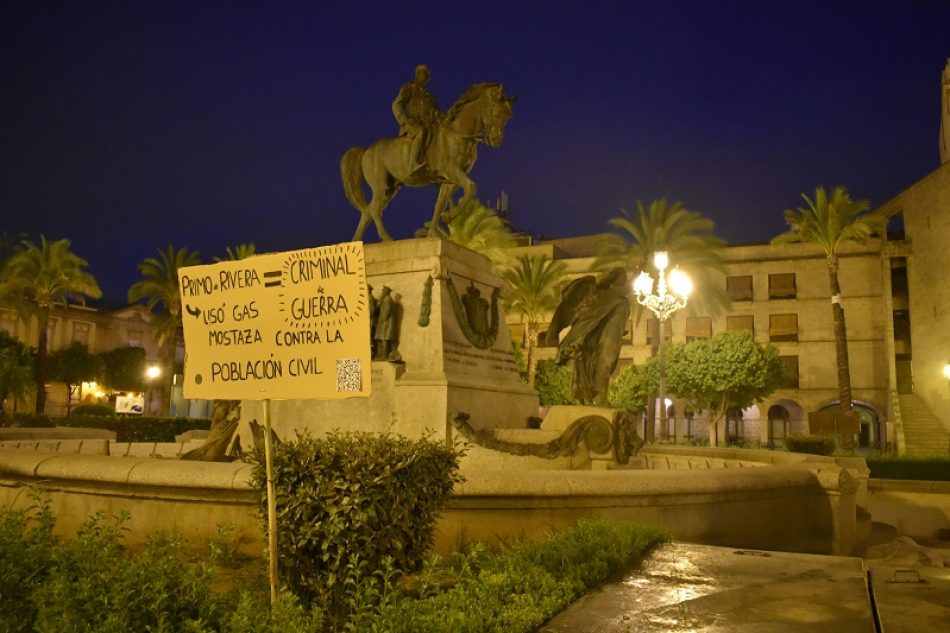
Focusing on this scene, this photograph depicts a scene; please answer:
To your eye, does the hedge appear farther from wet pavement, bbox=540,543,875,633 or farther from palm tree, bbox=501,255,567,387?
wet pavement, bbox=540,543,875,633

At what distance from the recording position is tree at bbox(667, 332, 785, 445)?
44419 millimetres

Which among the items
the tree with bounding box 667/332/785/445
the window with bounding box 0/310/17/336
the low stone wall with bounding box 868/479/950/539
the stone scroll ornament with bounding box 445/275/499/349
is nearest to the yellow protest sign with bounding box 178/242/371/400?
the stone scroll ornament with bounding box 445/275/499/349


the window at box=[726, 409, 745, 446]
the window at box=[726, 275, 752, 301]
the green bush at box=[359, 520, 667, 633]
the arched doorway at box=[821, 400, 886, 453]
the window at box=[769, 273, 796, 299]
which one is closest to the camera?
the green bush at box=[359, 520, 667, 633]

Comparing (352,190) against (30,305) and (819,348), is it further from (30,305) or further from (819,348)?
(819,348)

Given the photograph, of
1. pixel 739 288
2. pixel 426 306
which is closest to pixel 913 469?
pixel 426 306

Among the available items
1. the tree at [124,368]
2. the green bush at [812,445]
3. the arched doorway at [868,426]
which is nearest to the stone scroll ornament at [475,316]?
the green bush at [812,445]

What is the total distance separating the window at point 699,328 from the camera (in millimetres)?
56156

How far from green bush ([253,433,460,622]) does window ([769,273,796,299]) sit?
53615 millimetres

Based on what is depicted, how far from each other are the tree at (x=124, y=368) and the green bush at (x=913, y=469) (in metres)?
51.0

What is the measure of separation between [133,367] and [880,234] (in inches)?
2009

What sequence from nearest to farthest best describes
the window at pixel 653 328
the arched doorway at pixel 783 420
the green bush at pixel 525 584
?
1. the green bush at pixel 525 584
2. the arched doorway at pixel 783 420
3. the window at pixel 653 328

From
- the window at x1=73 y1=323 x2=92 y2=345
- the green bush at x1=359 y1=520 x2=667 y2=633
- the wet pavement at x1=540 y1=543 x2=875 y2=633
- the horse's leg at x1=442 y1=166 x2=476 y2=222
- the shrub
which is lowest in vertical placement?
the wet pavement at x1=540 y1=543 x2=875 y2=633

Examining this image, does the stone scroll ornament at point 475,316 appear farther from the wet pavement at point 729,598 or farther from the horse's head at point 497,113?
the wet pavement at point 729,598

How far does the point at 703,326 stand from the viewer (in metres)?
56.4
